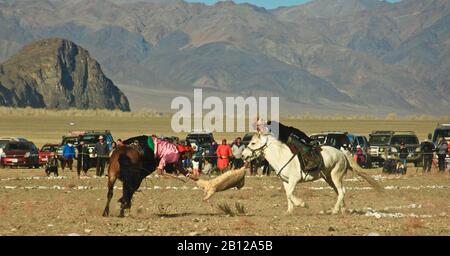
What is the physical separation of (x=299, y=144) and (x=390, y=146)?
95.9 feet

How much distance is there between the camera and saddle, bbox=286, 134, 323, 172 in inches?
885

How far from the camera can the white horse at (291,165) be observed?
73.6ft

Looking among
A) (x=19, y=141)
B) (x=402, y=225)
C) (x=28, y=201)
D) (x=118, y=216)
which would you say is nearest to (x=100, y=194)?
(x=28, y=201)

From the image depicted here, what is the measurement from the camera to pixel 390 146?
5128cm

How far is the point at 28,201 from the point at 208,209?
206 inches

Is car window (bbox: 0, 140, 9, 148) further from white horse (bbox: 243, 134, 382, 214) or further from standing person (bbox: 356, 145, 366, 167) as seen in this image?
white horse (bbox: 243, 134, 382, 214)

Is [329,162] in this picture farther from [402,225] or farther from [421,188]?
[421,188]

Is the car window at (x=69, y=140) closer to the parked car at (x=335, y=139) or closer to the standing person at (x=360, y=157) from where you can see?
the parked car at (x=335, y=139)

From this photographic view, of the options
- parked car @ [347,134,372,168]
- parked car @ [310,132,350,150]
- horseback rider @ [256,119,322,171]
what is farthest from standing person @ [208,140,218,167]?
horseback rider @ [256,119,322,171]

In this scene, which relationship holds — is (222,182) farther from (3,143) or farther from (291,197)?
(3,143)

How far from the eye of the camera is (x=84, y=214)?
74.1 ft

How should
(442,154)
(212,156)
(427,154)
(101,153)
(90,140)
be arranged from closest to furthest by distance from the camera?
1. (101,153)
2. (442,154)
3. (427,154)
4. (212,156)
5. (90,140)

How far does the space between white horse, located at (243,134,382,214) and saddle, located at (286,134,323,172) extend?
3.8 inches

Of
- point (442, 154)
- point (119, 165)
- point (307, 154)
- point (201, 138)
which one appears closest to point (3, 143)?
point (201, 138)
